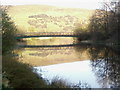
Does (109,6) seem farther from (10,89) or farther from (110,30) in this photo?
(10,89)

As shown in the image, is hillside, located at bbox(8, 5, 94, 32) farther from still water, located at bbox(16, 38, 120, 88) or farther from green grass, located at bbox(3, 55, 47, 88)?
green grass, located at bbox(3, 55, 47, 88)

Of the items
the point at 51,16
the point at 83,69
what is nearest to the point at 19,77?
the point at 83,69

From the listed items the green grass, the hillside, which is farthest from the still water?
the hillside

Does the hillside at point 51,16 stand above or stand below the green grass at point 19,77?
above

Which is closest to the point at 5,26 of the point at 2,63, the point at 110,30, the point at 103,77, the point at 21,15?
the point at 103,77

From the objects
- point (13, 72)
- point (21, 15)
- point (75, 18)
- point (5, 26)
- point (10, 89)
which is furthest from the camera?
point (75, 18)

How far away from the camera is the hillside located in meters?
107

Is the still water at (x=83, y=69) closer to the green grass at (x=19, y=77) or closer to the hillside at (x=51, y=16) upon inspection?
the green grass at (x=19, y=77)

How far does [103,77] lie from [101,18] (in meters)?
34.2

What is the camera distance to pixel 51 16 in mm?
124000

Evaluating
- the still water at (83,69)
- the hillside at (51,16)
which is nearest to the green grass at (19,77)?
the still water at (83,69)

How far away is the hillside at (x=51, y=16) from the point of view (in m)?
107

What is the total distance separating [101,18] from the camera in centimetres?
4784

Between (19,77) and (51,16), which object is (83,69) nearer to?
(19,77)
